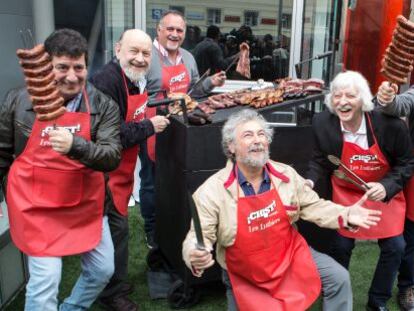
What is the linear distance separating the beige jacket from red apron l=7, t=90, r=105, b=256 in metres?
0.58

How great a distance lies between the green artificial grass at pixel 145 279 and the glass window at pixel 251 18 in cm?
286

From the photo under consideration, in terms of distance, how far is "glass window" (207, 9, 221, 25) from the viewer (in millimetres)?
5723

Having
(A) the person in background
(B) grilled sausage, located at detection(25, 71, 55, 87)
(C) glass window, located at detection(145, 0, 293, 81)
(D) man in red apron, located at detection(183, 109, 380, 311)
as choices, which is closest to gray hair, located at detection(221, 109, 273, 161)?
(D) man in red apron, located at detection(183, 109, 380, 311)

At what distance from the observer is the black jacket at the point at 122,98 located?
2951mm

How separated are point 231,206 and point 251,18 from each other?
3910 millimetres

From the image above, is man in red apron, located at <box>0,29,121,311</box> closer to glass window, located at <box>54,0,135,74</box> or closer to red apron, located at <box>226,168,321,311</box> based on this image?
red apron, located at <box>226,168,321,311</box>

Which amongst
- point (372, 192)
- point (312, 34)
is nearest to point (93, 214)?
point (372, 192)

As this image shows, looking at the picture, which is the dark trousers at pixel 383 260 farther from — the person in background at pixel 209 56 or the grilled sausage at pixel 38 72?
the person in background at pixel 209 56

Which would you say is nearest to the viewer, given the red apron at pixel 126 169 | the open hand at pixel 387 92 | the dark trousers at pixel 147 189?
the open hand at pixel 387 92

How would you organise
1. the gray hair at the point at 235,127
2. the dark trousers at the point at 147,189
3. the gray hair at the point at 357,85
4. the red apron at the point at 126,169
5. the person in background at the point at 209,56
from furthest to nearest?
the person in background at the point at 209,56, the dark trousers at the point at 147,189, the red apron at the point at 126,169, the gray hair at the point at 357,85, the gray hair at the point at 235,127

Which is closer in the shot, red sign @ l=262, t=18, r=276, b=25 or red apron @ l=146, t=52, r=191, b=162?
red apron @ l=146, t=52, r=191, b=162

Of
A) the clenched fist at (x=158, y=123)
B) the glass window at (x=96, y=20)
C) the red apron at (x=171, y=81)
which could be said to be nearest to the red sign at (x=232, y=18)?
the glass window at (x=96, y=20)

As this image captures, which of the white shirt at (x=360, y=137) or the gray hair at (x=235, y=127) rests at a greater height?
the gray hair at (x=235, y=127)

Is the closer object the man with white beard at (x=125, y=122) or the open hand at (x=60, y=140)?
the open hand at (x=60, y=140)
